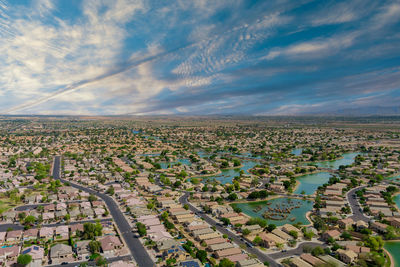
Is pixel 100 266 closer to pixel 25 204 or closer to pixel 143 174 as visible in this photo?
pixel 25 204

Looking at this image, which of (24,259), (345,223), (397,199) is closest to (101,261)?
(24,259)

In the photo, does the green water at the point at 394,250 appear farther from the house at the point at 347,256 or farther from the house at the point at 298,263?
the house at the point at 298,263

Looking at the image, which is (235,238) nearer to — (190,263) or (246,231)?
(246,231)

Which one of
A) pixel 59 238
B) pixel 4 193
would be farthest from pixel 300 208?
pixel 4 193

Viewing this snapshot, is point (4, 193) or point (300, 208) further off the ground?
point (4, 193)

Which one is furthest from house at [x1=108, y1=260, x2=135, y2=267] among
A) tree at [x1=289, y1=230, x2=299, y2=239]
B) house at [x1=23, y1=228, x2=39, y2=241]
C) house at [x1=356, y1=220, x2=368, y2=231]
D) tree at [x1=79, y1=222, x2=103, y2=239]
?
house at [x1=356, y1=220, x2=368, y2=231]

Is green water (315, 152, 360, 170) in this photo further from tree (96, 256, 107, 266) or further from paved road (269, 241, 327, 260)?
tree (96, 256, 107, 266)
